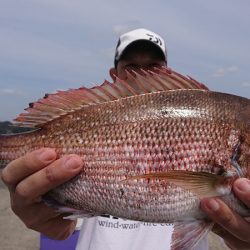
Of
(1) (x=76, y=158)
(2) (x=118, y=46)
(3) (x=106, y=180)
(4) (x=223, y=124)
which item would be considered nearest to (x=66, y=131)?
(1) (x=76, y=158)

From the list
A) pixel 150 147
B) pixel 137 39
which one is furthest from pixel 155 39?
pixel 150 147

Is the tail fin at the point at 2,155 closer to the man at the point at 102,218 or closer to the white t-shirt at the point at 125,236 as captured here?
the man at the point at 102,218

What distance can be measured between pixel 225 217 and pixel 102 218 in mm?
1427

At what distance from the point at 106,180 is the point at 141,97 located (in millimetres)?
536

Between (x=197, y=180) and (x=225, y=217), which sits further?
(x=225, y=217)

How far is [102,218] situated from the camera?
3293 millimetres

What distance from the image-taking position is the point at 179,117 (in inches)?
85.5

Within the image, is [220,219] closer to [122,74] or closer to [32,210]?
[32,210]

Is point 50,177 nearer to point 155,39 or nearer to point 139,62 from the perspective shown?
point 139,62

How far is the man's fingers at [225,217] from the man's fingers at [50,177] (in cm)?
74

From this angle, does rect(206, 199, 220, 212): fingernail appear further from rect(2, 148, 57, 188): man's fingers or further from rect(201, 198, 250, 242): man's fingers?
rect(2, 148, 57, 188): man's fingers

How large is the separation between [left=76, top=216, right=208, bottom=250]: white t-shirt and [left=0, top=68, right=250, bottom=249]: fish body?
1.08 m

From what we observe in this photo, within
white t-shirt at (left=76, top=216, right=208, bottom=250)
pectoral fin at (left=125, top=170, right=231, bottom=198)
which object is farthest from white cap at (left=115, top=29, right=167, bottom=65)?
pectoral fin at (left=125, top=170, right=231, bottom=198)

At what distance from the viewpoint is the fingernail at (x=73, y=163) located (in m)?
2.07
